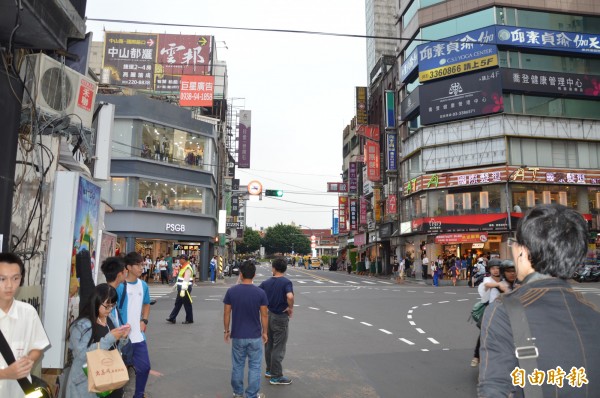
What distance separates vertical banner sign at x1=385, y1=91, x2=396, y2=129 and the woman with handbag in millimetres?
41185

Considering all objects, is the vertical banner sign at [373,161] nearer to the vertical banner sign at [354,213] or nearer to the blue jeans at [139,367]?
the vertical banner sign at [354,213]

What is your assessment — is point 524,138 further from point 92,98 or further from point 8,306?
point 8,306

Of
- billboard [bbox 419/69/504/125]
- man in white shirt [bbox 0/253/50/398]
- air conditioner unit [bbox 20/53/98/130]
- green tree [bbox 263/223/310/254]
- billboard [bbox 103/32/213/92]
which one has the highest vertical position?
billboard [bbox 103/32/213/92]

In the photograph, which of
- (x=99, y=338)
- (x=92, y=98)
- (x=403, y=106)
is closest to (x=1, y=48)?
(x=92, y=98)

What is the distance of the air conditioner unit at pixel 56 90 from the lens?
5.21m

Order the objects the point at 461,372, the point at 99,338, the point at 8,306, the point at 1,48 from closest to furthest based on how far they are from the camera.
Answer: the point at 8,306
the point at 99,338
the point at 1,48
the point at 461,372

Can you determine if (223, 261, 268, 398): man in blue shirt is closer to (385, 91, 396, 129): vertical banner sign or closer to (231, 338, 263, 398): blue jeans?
(231, 338, 263, 398): blue jeans

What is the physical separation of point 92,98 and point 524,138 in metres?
35.3

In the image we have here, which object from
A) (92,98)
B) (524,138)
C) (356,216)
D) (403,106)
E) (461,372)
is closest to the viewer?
(92,98)

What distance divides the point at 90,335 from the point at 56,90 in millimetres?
3330

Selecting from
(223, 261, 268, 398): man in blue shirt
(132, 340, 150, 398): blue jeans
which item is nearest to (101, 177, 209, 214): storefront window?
(132, 340, 150, 398): blue jeans

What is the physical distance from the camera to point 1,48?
183 inches

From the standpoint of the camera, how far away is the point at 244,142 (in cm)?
4506

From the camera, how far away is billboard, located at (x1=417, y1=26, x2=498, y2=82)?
3438 cm
